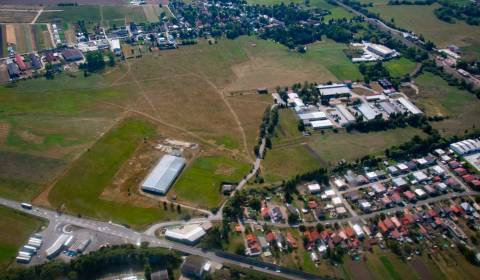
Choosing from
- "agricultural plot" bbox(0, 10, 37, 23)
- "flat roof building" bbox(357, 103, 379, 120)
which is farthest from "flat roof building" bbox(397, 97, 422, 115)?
"agricultural plot" bbox(0, 10, 37, 23)

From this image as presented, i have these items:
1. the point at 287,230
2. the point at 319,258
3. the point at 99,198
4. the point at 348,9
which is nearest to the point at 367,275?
the point at 319,258

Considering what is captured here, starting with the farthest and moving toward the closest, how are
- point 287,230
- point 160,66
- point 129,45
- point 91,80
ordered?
point 129,45 → point 160,66 → point 91,80 → point 287,230

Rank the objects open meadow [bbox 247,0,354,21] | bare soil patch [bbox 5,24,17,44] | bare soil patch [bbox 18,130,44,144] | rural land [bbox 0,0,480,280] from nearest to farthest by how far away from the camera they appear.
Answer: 1. rural land [bbox 0,0,480,280]
2. bare soil patch [bbox 18,130,44,144]
3. bare soil patch [bbox 5,24,17,44]
4. open meadow [bbox 247,0,354,21]

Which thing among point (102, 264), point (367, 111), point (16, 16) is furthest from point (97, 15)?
point (102, 264)

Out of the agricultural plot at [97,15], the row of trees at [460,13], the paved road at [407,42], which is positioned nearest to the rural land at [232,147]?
the paved road at [407,42]

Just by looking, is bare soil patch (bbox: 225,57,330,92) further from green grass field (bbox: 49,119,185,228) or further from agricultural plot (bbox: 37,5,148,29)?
agricultural plot (bbox: 37,5,148,29)

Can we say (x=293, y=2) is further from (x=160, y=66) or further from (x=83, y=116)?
(x=83, y=116)
